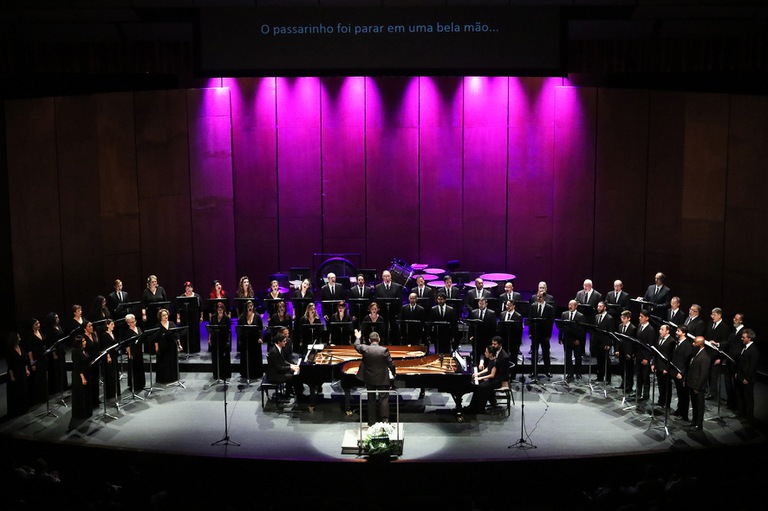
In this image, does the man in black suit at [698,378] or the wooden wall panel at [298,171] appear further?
the wooden wall panel at [298,171]

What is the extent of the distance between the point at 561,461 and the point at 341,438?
9.11ft

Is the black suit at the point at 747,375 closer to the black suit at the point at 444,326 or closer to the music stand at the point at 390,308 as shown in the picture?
the black suit at the point at 444,326

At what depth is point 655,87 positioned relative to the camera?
14.9m

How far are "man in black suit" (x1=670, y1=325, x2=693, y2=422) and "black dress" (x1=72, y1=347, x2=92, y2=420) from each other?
7.77m

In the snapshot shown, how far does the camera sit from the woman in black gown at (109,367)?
36.6 feet

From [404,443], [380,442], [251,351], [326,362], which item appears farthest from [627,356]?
[251,351]

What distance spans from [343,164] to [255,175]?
1808 mm

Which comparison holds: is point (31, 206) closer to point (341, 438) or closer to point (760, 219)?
point (341, 438)

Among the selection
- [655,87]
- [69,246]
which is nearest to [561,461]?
[655,87]

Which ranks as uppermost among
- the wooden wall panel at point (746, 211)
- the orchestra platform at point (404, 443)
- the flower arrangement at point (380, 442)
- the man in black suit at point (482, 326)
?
the wooden wall panel at point (746, 211)

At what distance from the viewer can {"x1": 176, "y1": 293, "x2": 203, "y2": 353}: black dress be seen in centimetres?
1314

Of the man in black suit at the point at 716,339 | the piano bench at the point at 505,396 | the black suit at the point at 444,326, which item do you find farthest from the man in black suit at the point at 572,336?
the man in black suit at the point at 716,339

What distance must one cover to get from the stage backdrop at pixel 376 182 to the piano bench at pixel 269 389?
4941mm

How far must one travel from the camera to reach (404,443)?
993 centimetres
